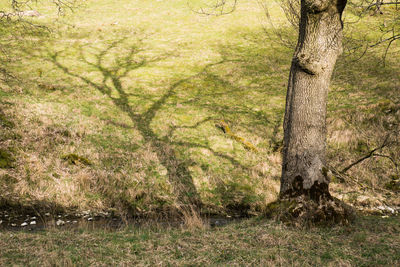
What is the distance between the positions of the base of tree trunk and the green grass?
7.1 inches

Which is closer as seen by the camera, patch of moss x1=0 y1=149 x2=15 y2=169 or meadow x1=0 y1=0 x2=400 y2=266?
meadow x1=0 y1=0 x2=400 y2=266

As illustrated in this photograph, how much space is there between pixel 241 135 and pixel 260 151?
141 cm

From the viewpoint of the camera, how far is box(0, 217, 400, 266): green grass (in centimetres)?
459

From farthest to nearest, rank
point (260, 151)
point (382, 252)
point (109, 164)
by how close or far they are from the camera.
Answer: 1. point (260, 151)
2. point (109, 164)
3. point (382, 252)

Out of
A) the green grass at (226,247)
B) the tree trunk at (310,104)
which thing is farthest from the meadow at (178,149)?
the tree trunk at (310,104)

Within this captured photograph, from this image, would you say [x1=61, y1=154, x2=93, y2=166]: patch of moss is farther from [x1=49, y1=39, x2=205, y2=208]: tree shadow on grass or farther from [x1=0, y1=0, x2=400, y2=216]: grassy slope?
[x1=49, y1=39, x2=205, y2=208]: tree shadow on grass

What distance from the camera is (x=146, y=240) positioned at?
5684 millimetres

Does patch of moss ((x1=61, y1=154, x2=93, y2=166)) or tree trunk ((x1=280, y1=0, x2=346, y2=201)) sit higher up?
tree trunk ((x1=280, y1=0, x2=346, y2=201))

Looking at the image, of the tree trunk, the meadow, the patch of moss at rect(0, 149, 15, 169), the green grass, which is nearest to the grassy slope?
the meadow

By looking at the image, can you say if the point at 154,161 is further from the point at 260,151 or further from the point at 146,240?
the point at 146,240

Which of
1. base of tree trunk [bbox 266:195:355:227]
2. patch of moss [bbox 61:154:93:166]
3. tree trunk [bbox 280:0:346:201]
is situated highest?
tree trunk [bbox 280:0:346:201]

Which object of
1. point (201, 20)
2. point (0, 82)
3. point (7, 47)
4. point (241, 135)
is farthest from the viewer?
point (201, 20)

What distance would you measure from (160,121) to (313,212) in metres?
9.70

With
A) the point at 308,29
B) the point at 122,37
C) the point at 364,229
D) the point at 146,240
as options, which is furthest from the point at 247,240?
the point at 122,37
